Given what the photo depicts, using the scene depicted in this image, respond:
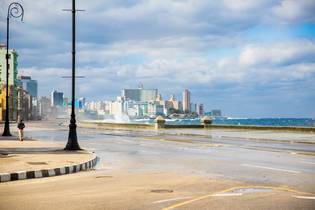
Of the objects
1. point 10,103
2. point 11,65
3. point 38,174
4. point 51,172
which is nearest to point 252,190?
point 38,174

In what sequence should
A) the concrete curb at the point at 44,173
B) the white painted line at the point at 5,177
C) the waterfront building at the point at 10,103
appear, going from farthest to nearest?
1. the waterfront building at the point at 10,103
2. the concrete curb at the point at 44,173
3. the white painted line at the point at 5,177

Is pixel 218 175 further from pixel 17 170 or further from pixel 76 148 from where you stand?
pixel 76 148

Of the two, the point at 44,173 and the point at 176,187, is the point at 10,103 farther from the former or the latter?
the point at 176,187

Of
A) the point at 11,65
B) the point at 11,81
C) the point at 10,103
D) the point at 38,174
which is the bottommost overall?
the point at 38,174

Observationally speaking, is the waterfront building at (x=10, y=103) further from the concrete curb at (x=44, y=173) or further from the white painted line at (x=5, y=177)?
the white painted line at (x=5, y=177)

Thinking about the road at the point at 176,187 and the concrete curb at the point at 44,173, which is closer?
the road at the point at 176,187

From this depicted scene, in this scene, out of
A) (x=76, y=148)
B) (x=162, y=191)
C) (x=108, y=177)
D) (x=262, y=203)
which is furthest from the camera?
(x=76, y=148)

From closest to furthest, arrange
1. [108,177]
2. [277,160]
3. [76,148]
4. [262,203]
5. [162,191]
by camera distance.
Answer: [262,203] → [162,191] → [108,177] → [277,160] → [76,148]

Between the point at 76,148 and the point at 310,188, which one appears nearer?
the point at 310,188

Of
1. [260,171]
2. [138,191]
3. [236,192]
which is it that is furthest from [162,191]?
[260,171]

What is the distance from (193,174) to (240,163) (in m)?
3.95

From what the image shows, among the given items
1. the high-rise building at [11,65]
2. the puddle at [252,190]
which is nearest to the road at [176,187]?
the puddle at [252,190]

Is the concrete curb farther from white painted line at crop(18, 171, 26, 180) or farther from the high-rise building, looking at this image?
the high-rise building

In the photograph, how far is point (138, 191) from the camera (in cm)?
1131
